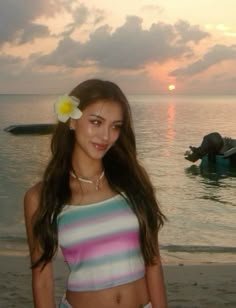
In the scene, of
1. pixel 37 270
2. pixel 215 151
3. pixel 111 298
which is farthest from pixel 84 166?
pixel 215 151

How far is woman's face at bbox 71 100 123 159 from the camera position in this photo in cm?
276

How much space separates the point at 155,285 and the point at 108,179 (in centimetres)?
69

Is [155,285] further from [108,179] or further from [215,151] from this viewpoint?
[215,151]

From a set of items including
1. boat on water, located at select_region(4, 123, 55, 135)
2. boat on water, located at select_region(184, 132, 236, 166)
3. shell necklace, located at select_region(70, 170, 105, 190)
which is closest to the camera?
shell necklace, located at select_region(70, 170, 105, 190)

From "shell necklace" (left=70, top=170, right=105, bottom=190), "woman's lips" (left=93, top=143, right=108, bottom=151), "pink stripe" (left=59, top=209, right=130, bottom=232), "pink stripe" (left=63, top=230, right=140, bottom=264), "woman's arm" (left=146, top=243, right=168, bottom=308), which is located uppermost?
"woman's lips" (left=93, top=143, right=108, bottom=151)

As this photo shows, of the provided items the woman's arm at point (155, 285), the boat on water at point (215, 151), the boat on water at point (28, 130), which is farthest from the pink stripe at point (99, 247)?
the boat on water at point (28, 130)

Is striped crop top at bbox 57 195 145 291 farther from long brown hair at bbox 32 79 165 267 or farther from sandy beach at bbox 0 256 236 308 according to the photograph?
sandy beach at bbox 0 256 236 308

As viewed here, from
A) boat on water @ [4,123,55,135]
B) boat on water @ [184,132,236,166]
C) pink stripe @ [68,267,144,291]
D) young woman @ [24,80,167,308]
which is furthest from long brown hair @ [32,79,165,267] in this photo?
boat on water @ [4,123,55,135]

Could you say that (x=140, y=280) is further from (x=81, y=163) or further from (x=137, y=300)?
(x=81, y=163)

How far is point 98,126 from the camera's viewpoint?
2.77 metres

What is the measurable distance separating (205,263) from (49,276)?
7.26 meters

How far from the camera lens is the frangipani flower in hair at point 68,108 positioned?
2725mm

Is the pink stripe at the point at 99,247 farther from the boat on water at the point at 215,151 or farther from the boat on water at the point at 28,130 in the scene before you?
the boat on water at the point at 28,130

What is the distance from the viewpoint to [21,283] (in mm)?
7441
